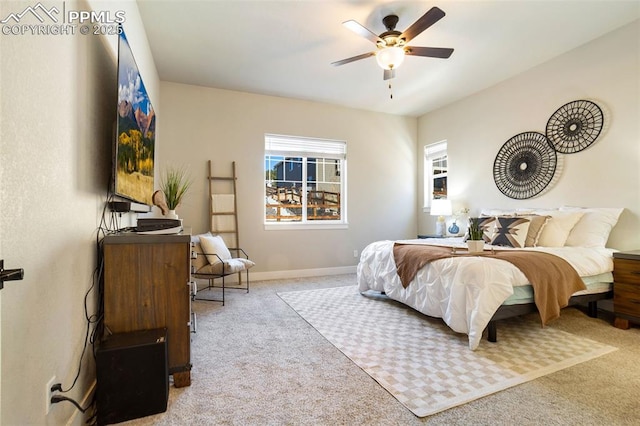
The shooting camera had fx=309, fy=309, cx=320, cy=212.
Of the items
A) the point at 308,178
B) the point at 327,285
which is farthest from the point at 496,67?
the point at 327,285

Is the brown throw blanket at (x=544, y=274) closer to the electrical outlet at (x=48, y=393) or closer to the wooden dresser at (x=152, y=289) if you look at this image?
the wooden dresser at (x=152, y=289)

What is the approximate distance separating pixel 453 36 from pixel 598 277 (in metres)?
2.73

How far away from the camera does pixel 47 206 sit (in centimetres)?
118

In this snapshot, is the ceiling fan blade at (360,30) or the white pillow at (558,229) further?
the white pillow at (558,229)

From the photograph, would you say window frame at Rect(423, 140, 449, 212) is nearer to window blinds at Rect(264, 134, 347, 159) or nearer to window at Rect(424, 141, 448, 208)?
window at Rect(424, 141, 448, 208)

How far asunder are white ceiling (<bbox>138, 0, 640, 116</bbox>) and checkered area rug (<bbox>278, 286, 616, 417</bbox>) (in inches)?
112

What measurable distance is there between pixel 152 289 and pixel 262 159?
3.30 metres

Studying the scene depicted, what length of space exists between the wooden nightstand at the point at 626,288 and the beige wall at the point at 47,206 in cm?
403

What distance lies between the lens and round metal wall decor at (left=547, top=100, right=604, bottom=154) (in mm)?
3372

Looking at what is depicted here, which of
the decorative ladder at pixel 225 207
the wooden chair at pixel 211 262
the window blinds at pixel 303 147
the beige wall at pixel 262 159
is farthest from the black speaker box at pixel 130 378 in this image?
the window blinds at pixel 303 147

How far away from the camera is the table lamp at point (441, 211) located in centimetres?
491

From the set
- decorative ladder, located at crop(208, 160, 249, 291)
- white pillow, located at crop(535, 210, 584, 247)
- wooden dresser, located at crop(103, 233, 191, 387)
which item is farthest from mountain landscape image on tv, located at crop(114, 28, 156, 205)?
white pillow, located at crop(535, 210, 584, 247)

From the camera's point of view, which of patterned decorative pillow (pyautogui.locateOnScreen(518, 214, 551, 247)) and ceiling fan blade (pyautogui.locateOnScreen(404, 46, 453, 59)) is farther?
patterned decorative pillow (pyautogui.locateOnScreen(518, 214, 551, 247))

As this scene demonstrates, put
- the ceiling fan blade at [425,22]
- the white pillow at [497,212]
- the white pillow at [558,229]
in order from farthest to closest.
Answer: the white pillow at [497,212] → the white pillow at [558,229] → the ceiling fan blade at [425,22]
